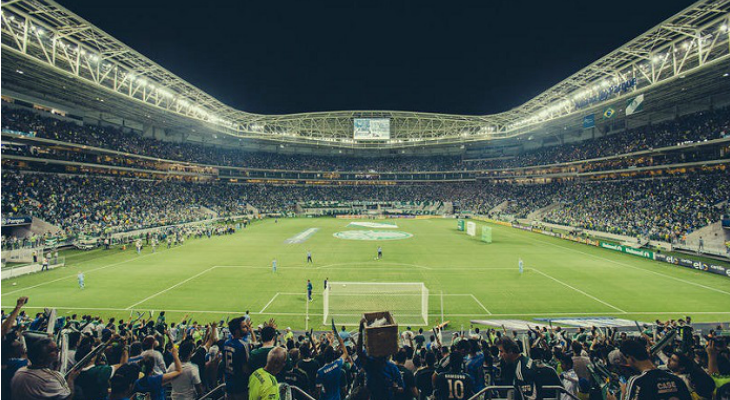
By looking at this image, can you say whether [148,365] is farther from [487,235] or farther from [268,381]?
[487,235]

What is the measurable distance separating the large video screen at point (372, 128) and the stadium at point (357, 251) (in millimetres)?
289

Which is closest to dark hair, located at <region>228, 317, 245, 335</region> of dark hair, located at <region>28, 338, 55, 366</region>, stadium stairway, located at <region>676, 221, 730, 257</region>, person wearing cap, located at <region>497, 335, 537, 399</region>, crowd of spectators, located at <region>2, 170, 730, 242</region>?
dark hair, located at <region>28, 338, 55, 366</region>

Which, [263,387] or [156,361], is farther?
[156,361]

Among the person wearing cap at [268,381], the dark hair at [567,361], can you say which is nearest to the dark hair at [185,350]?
the person wearing cap at [268,381]

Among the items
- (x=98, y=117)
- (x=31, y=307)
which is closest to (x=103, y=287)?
(x=31, y=307)

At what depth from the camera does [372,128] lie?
65.6 meters

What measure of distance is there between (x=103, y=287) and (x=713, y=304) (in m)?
37.1

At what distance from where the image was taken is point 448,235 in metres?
44.5

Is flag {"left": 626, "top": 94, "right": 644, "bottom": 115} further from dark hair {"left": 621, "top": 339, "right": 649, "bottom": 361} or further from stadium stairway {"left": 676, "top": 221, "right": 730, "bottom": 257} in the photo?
dark hair {"left": 621, "top": 339, "right": 649, "bottom": 361}

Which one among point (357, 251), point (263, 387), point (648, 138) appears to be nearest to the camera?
point (263, 387)

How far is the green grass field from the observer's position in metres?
17.4

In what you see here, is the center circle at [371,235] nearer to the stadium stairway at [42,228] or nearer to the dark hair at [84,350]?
the stadium stairway at [42,228]

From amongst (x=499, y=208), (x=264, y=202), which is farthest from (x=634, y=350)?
(x=264, y=202)

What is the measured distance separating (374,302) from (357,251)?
14.4 metres
